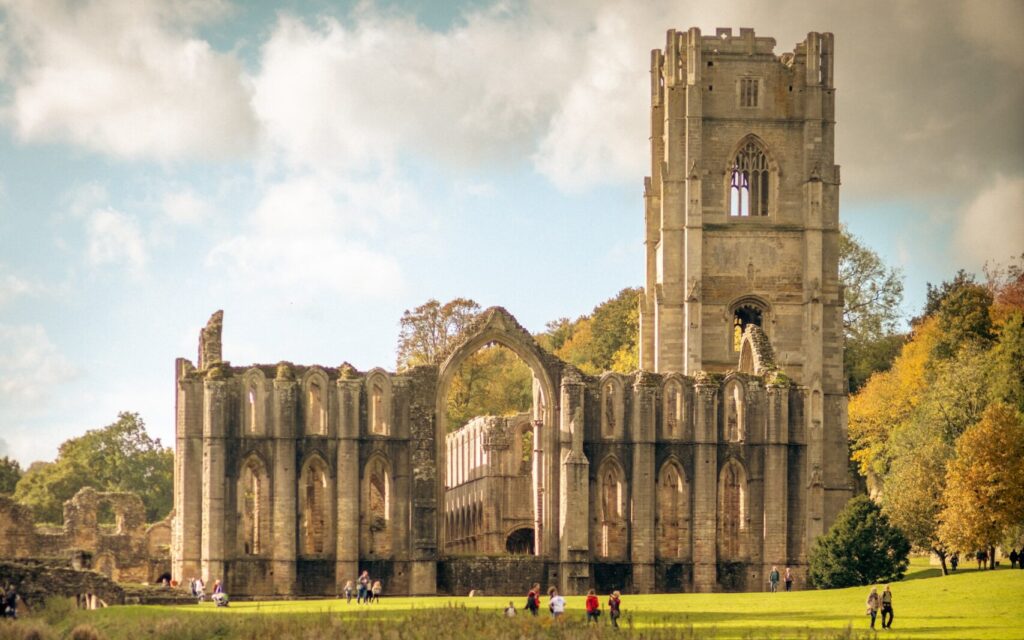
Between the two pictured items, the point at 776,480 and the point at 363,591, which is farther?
the point at 776,480

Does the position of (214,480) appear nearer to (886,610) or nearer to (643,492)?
(643,492)

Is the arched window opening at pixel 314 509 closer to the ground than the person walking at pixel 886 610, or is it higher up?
higher up

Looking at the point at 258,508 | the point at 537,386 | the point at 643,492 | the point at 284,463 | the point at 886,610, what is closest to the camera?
the point at 886,610

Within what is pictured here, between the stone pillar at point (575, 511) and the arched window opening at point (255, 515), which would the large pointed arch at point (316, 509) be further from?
the stone pillar at point (575, 511)

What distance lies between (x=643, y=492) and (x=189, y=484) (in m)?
14.6

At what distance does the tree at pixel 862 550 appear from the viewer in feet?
220

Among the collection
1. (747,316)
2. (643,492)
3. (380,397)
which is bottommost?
(643,492)

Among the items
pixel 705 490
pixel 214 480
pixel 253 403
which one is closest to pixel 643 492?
pixel 705 490

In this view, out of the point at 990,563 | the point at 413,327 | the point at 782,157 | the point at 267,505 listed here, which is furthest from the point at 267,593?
the point at 413,327

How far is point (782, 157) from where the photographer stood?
292ft

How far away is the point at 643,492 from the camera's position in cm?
7138

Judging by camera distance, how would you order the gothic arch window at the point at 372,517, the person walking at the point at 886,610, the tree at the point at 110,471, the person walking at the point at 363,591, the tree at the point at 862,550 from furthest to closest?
the tree at the point at 110,471, the gothic arch window at the point at 372,517, the tree at the point at 862,550, the person walking at the point at 363,591, the person walking at the point at 886,610

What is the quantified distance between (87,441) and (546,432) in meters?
46.9

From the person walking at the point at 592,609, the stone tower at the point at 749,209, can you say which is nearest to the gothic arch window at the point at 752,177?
the stone tower at the point at 749,209
